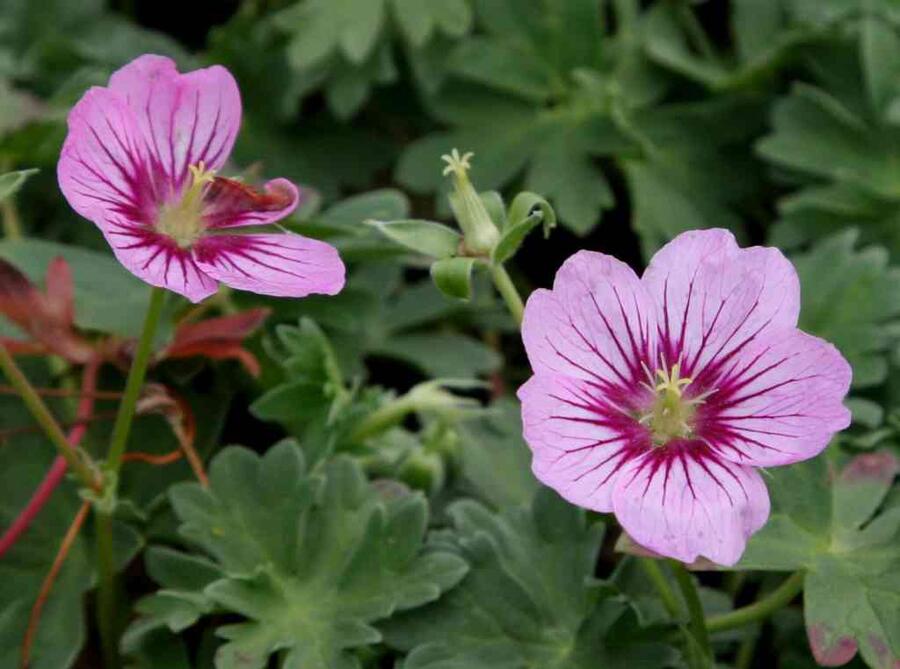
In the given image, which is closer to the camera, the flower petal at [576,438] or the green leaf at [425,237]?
the flower petal at [576,438]

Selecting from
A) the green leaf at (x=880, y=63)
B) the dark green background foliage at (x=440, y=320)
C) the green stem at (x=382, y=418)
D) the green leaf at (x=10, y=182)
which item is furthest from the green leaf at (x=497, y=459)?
the green leaf at (x=880, y=63)

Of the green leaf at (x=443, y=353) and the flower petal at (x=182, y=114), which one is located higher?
the flower petal at (x=182, y=114)

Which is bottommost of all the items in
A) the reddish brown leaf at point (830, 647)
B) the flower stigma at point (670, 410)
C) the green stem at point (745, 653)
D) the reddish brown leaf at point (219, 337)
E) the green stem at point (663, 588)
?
the green stem at point (745, 653)

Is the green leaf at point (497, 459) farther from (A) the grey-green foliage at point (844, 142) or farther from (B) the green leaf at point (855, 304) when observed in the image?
(A) the grey-green foliage at point (844, 142)

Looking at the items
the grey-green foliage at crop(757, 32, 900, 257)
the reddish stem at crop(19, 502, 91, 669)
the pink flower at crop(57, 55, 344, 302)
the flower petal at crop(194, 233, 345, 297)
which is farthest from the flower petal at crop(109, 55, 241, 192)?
the grey-green foliage at crop(757, 32, 900, 257)

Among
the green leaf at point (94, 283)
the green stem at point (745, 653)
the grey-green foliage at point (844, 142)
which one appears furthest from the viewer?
the grey-green foliage at point (844, 142)

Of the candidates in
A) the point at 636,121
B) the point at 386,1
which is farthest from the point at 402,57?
the point at 636,121

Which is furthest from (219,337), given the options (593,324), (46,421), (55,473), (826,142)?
(826,142)

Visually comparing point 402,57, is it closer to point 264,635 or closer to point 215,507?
point 215,507

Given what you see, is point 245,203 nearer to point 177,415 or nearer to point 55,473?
point 177,415
